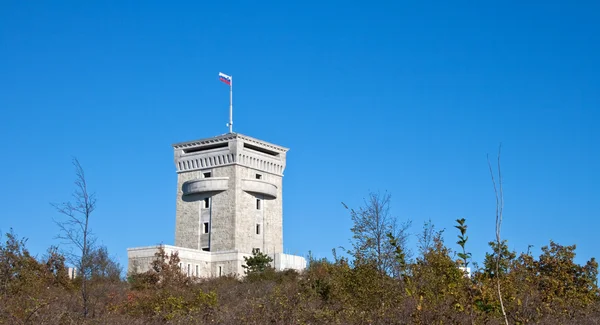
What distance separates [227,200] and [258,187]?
267 cm

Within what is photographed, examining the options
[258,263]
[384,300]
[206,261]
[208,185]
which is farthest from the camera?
[208,185]

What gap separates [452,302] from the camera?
60.0ft

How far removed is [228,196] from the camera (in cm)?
6372

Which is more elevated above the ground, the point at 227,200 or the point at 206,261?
the point at 227,200

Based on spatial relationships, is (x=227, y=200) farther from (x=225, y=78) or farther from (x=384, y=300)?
(x=384, y=300)

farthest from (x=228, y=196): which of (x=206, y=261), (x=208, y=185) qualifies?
(x=206, y=261)

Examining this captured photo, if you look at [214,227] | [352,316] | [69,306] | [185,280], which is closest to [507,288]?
[352,316]

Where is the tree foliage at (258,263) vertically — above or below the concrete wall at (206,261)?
below

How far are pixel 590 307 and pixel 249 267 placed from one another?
116 ft

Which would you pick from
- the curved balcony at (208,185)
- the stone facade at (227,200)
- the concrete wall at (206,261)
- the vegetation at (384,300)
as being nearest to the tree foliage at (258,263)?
the concrete wall at (206,261)

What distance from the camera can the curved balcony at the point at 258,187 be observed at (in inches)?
2510

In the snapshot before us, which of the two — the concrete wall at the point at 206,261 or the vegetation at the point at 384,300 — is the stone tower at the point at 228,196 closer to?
the concrete wall at the point at 206,261

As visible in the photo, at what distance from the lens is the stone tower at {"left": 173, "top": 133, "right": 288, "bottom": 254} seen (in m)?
63.4

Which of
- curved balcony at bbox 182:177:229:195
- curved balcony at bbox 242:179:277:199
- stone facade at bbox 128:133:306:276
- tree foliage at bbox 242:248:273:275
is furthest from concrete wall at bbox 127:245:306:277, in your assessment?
curved balcony at bbox 242:179:277:199
